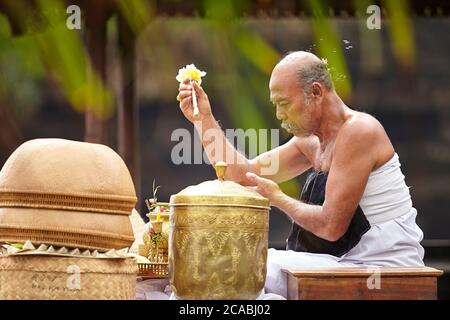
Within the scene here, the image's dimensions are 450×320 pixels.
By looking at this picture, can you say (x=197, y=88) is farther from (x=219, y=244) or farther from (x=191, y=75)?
(x=219, y=244)

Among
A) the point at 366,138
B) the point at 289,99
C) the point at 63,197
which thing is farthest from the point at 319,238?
the point at 63,197

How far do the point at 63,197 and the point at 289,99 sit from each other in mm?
1098

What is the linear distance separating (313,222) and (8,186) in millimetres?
1198

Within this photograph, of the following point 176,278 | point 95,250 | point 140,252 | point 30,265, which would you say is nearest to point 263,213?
point 176,278

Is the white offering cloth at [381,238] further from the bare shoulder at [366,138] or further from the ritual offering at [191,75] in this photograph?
Answer: the ritual offering at [191,75]

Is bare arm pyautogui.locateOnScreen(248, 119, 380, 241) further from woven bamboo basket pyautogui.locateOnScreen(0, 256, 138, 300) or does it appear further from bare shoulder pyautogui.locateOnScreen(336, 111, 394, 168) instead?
woven bamboo basket pyautogui.locateOnScreen(0, 256, 138, 300)

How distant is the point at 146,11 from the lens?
5988 mm

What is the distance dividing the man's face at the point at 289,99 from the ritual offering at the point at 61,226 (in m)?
0.88

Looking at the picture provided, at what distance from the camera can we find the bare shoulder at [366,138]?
3.31 metres

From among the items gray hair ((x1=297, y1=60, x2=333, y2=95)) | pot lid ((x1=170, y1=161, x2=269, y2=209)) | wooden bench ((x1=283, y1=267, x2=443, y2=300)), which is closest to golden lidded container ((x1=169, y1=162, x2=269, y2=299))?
pot lid ((x1=170, y1=161, x2=269, y2=209))

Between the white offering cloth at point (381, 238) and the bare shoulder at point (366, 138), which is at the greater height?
the bare shoulder at point (366, 138)

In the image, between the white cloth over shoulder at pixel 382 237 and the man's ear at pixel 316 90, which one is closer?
the white cloth over shoulder at pixel 382 237

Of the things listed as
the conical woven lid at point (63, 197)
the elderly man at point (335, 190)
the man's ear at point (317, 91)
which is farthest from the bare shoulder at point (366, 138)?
the conical woven lid at point (63, 197)

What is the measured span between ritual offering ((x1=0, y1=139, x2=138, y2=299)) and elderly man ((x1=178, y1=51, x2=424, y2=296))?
0.63 metres
